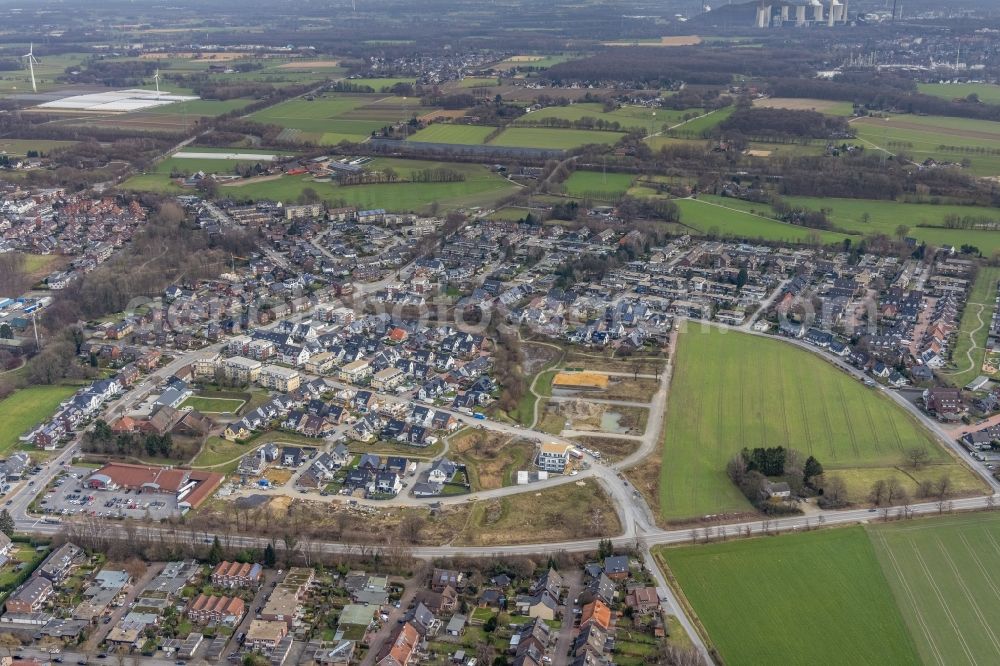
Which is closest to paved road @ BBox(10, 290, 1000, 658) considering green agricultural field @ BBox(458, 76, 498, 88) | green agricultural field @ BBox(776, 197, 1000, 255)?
green agricultural field @ BBox(776, 197, 1000, 255)

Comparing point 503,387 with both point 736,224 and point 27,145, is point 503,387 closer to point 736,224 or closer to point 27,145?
point 736,224

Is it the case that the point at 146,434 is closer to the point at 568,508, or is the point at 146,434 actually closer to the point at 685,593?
the point at 568,508

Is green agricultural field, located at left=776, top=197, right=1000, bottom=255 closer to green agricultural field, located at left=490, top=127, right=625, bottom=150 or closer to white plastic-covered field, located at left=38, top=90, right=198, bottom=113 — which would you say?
green agricultural field, located at left=490, top=127, right=625, bottom=150

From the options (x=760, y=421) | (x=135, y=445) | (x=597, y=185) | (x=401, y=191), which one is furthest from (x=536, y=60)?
(x=135, y=445)

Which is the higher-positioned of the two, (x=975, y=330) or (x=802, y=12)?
(x=802, y=12)

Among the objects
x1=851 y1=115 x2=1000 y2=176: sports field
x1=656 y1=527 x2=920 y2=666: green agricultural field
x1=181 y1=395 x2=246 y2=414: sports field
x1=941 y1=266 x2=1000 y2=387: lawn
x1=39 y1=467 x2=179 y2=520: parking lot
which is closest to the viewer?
x1=656 y1=527 x2=920 y2=666: green agricultural field

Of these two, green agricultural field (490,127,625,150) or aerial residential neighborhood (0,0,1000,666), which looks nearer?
aerial residential neighborhood (0,0,1000,666)
